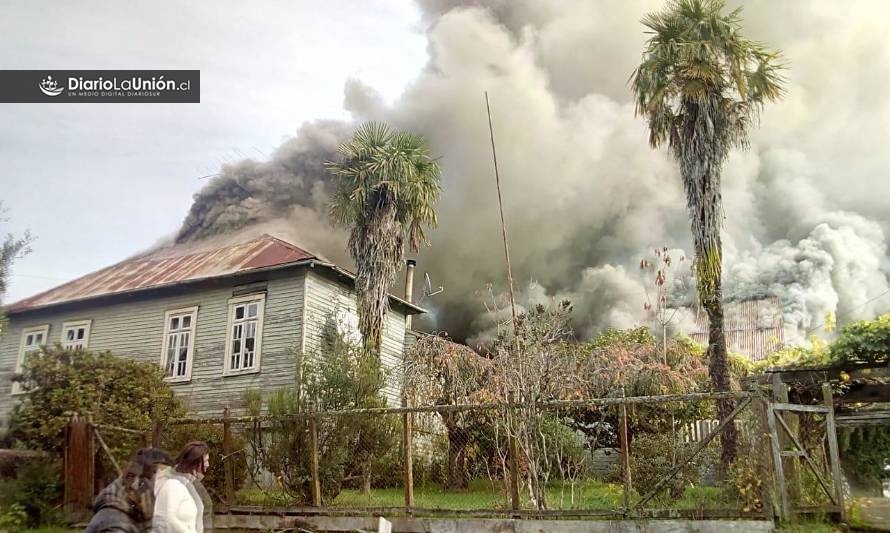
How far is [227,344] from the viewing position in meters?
11.7

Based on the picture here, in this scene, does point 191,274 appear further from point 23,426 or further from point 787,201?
point 787,201

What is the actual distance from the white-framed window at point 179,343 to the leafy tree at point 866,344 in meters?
9.07

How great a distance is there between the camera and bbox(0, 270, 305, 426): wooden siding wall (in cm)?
1114

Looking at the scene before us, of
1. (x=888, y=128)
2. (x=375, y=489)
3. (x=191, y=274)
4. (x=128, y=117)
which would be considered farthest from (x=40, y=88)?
(x=888, y=128)

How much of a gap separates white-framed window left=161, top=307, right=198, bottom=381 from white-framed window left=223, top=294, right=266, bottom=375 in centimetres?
59

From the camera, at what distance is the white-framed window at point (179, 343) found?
11.4 metres

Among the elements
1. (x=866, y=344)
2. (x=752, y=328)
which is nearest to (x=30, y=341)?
(x=866, y=344)

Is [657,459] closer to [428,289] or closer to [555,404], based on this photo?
[555,404]

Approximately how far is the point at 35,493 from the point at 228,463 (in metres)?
1.94

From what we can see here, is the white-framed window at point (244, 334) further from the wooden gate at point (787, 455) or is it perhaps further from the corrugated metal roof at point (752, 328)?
the corrugated metal roof at point (752, 328)

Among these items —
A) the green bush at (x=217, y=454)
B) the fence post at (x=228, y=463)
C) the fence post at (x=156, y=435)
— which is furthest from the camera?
the fence post at (x=156, y=435)

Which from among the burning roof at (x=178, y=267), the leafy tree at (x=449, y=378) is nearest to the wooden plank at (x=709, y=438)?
the leafy tree at (x=449, y=378)

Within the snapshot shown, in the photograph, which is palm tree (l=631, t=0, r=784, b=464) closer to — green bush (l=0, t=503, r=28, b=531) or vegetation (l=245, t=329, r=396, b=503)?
vegetation (l=245, t=329, r=396, b=503)

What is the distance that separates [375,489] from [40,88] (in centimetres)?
664
